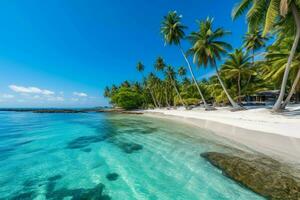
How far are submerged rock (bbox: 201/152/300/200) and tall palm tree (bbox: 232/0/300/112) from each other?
28.7ft

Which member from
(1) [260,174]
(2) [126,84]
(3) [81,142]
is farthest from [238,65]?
(2) [126,84]

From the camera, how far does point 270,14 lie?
10.5 meters

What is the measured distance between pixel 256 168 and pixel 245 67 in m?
21.8

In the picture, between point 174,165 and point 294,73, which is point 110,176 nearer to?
point 174,165

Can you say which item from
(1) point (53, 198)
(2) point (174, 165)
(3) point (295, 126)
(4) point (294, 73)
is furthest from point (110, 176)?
(4) point (294, 73)

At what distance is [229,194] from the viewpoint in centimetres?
426

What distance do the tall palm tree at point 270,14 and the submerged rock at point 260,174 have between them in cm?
875

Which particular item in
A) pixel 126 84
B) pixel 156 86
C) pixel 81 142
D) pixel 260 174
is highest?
pixel 126 84

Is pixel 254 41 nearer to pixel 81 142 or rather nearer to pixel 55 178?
pixel 81 142

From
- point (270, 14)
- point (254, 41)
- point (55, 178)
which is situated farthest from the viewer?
point (254, 41)

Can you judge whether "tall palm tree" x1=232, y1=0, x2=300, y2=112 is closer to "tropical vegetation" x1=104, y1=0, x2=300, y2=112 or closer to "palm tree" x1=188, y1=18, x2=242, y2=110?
"tropical vegetation" x1=104, y1=0, x2=300, y2=112

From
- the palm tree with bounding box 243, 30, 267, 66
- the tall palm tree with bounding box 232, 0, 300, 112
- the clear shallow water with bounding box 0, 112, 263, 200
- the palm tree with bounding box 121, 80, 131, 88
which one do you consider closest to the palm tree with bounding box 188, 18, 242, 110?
the tall palm tree with bounding box 232, 0, 300, 112

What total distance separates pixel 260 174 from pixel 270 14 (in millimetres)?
10531

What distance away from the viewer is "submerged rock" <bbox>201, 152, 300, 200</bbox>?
13.6ft
